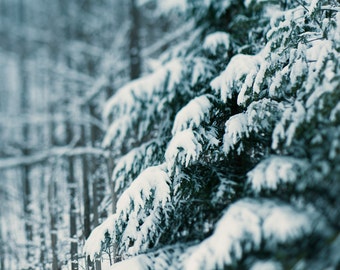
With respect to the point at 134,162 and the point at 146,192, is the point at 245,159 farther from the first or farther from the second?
the point at 134,162

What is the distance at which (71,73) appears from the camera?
1373 centimetres

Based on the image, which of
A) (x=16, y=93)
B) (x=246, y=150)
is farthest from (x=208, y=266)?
(x=16, y=93)

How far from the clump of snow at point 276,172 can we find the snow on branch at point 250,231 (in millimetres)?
178

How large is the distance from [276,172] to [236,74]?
5.07ft

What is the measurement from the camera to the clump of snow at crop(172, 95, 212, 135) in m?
4.48

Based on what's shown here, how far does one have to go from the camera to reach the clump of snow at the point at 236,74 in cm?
449

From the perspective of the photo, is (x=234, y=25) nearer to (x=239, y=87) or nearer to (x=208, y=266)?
(x=239, y=87)

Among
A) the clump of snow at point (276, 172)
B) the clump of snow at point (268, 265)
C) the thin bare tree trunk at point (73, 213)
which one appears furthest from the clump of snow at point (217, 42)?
the thin bare tree trunk at point (73, 213)

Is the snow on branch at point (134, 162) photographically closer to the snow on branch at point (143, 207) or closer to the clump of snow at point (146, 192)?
the snow on branch at point (143, 207)

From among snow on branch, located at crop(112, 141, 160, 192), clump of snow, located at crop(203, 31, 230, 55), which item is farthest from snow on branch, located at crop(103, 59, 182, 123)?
snow on branch, located at crop(112, 141, 160, 192)

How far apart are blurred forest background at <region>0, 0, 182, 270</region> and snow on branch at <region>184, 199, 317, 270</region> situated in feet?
10.3

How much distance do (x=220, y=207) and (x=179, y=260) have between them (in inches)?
29.2

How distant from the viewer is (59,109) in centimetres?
1509

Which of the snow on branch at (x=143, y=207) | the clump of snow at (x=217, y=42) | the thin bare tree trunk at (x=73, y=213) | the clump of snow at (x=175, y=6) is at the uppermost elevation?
Result: the clump of snow at (x=175, y=6)
